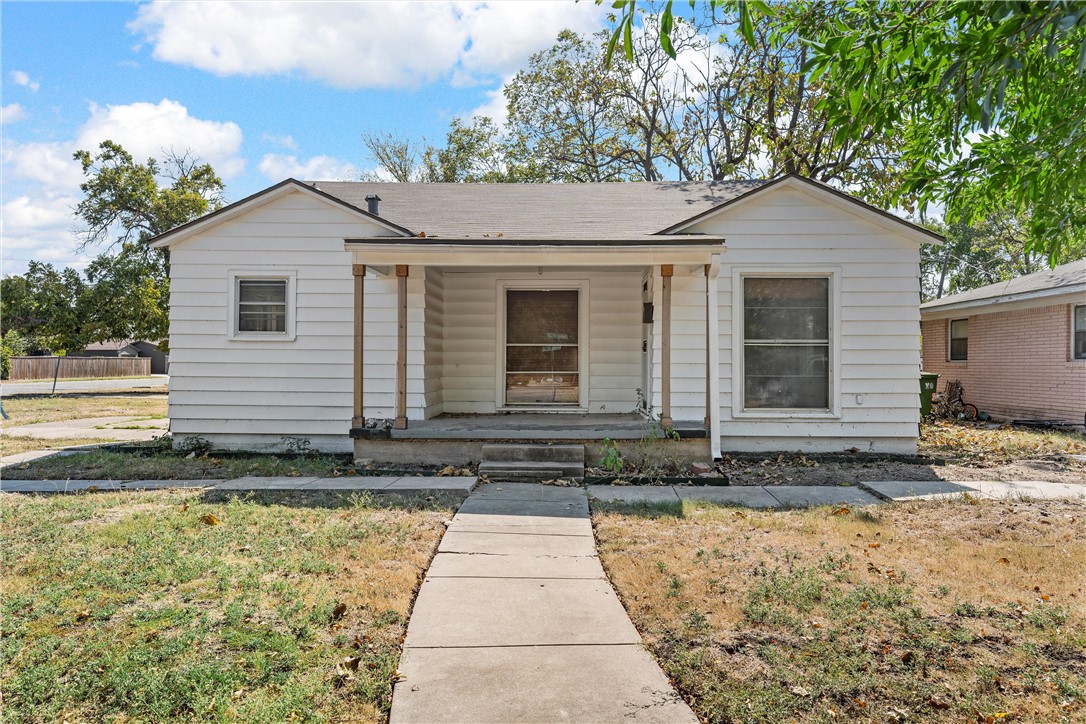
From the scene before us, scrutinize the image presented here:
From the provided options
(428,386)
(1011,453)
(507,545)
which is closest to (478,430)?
(428,386)

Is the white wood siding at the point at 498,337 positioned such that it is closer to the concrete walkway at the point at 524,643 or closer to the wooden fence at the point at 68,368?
the concrete walkway at the point at 524,643

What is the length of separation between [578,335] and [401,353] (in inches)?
111

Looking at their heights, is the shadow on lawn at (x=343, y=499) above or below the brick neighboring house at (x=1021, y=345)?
below

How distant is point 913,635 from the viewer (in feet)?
11.4

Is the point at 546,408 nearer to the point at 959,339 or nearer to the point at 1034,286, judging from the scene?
the point at 1034,286

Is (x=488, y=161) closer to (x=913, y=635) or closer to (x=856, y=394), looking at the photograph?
(x=856, y=394)

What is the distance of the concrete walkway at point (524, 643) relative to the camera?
9.14 feet

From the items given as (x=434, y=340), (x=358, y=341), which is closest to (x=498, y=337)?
(x=434, y=340)

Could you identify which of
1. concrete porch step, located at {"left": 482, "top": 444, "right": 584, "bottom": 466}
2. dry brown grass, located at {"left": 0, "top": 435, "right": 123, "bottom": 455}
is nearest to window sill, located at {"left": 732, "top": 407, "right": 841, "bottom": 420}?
concrete porch step, located at {"left": 482, "top": 444, "right": 584, "bottom": 466}

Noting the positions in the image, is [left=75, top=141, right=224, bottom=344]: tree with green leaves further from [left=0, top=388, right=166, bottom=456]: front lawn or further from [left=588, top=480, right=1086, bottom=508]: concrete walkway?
[left=588, top=480, right=1086, bottom=508]: concrete walkway

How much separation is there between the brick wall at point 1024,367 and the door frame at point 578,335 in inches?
396

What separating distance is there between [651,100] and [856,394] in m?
16.3

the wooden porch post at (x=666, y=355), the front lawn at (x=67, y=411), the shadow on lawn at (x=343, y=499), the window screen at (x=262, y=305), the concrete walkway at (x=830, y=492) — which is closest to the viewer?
the shadow on lawn at (x=343, y=499)

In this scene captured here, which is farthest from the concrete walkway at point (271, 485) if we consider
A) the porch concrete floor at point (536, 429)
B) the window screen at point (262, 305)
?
the window screen at point (262, 305)
